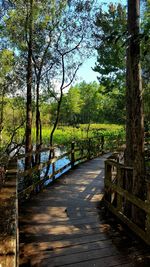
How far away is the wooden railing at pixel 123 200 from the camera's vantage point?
4.73 meters

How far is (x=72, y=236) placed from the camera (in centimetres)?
515

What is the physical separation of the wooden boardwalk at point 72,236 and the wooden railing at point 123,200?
166 mm

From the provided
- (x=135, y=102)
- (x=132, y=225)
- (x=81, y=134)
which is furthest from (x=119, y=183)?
(x=81, y=134)

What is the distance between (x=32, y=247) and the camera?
15.2 ft

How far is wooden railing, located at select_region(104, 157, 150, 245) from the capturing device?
473 cm

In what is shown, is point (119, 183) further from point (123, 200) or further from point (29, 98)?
point (29, 98)

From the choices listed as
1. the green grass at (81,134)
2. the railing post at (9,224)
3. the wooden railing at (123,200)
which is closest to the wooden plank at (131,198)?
the wooden railing at (123,200)

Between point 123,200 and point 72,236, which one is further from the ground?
point 123,200

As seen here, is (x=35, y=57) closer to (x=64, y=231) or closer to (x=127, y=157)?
(x=127, y=157)

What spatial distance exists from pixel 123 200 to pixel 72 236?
143cm

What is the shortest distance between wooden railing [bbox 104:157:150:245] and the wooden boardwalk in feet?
0.54

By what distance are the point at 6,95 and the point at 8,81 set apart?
3.31ft

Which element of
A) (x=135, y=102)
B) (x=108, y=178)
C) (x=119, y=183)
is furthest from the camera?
(x=108, y=178)

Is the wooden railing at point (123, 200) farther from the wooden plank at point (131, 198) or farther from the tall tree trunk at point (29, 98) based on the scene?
the tall tree trunk at point (29, 98)
